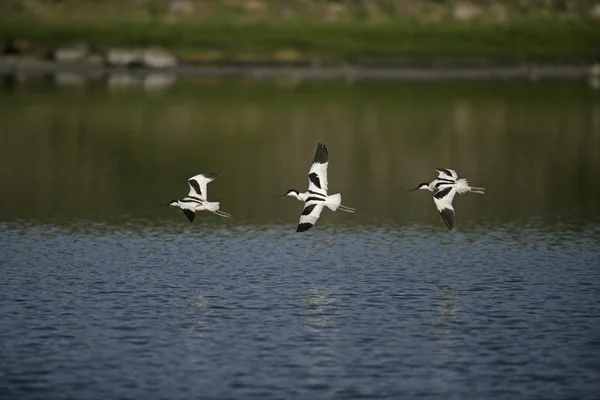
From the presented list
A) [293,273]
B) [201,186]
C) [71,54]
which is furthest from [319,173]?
[71,54]

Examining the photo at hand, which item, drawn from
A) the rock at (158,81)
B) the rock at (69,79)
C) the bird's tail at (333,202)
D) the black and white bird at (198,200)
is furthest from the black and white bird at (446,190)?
the rock at (69,79)

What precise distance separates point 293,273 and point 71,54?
156483mm

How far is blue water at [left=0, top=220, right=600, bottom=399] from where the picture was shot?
31.1 m

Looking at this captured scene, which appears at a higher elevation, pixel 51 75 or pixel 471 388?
pixel 51 75

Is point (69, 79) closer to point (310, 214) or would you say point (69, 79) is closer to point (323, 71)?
point (323, 71)

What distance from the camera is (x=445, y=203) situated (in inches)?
1599

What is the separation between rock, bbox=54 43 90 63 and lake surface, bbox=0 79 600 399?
98.6 m

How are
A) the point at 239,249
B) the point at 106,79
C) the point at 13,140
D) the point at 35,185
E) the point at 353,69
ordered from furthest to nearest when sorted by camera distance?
the point at 353,69 → the point at 106,79 → the point at 13,140 → the point at 35,185 → the point at 239,249

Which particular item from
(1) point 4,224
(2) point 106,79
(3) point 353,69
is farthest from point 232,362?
(3) point 353,69

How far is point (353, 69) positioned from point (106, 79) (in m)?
36.0

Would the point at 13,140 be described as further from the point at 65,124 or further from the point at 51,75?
the point at 51,75

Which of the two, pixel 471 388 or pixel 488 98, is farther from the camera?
pixel 488 98

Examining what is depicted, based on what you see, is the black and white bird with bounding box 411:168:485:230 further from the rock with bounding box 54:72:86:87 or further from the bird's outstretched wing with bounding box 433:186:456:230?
the rock with bounding box 54:72:86:87

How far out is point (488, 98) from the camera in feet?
460
